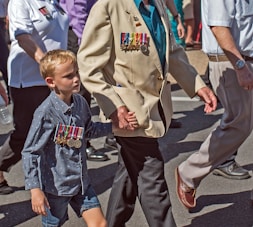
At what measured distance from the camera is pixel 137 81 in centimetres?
411

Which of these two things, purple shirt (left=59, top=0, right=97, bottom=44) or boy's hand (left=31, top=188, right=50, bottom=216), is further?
purple shirt (left=59, top=0, right=97, bottom=44)

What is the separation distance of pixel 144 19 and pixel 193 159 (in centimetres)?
143

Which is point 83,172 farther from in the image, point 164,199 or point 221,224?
point 221,224

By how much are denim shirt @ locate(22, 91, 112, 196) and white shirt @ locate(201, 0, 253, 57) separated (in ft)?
4.06

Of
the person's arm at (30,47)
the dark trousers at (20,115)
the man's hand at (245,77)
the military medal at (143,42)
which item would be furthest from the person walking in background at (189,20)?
the military medal at (143,42)

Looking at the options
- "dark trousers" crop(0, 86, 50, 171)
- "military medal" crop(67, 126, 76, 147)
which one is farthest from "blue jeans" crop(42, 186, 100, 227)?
"dark trousers" crop(0, 86, 50, 171)

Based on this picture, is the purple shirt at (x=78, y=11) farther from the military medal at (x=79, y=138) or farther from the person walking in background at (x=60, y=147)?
the military medal at (x=79, y=138)

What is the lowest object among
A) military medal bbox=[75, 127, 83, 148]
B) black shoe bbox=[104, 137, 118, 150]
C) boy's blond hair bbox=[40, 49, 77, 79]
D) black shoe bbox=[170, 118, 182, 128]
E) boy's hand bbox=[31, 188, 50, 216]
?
black shoe bbox=[170, 118, 182, 128]

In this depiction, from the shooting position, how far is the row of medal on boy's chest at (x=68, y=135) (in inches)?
153

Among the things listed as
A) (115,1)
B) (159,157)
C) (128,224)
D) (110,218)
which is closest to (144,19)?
(115,1)

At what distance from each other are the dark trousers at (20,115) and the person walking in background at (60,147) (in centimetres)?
134

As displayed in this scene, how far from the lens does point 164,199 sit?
4211mm

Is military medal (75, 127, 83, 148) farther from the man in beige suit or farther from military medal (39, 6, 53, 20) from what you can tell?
military medal (39, 6, 53, 20)

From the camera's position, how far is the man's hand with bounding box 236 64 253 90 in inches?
185
